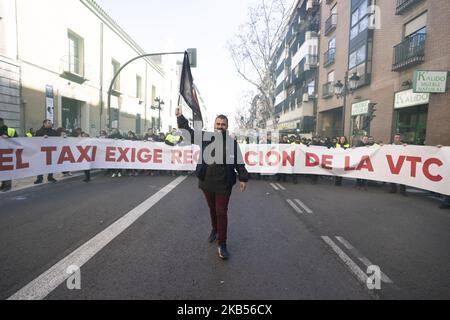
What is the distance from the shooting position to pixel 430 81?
1232 centimetres

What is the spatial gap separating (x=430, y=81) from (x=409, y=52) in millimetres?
3940

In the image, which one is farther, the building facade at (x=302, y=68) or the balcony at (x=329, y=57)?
the building facade at (x=302, y=68)

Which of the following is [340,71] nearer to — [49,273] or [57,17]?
[57,17]

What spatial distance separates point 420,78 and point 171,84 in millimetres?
51110

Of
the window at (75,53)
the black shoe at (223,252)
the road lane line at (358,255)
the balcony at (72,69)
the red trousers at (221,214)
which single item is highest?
the window at (75,53)

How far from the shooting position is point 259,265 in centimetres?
383

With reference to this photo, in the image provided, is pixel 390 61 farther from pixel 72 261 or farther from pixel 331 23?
pixel 72 261

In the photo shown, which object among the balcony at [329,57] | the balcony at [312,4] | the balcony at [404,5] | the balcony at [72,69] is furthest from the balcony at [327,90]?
the balcony at [72,69]

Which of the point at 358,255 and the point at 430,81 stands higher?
the point at 430,81

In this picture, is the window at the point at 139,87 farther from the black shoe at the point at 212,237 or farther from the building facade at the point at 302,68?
the black shoe at the point at 212,237

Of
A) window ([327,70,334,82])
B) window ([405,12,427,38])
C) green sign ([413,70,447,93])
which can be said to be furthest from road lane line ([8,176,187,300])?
window ([327,70,334,82])

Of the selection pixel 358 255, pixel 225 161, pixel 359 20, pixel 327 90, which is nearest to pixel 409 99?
pixel 359 20

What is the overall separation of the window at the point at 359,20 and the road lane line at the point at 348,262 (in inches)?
750

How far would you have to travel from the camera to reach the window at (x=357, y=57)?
20156mm
